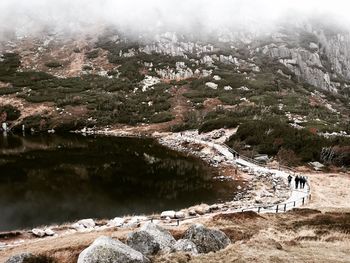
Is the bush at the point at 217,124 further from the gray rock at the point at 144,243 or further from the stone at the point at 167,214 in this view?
the gray rock at the point at 144,243

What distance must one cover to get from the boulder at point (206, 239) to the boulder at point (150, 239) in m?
1.21

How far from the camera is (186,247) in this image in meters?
21.1

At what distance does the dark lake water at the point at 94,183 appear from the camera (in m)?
36.8

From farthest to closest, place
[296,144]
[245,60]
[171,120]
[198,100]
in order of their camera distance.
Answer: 1. [245,60]
2. [198,100]
3. [171,120]
4. [296,144]

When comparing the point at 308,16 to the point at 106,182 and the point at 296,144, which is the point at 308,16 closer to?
the point at 296,144

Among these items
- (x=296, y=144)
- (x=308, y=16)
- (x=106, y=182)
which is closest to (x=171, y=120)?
(x=296, y=144)

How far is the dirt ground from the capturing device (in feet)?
67.1

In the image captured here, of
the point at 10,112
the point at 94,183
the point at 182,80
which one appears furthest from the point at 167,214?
Result: the point at 182,80

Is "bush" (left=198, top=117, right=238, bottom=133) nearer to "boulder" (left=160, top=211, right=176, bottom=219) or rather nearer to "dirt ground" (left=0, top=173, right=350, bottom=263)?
"dirt ground" (left=0, top=173, right=350, bottom=263)

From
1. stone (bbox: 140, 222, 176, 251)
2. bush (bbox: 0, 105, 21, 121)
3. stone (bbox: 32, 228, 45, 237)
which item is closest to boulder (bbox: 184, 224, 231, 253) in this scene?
stone (bbox: 140, 222, 176, 251)

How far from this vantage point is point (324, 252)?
21797 millimetres

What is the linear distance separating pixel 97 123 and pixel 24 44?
3003 inches

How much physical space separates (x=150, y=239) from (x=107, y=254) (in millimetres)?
3708

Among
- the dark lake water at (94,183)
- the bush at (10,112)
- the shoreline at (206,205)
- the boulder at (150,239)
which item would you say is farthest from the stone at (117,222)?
the bush at (10,112)
